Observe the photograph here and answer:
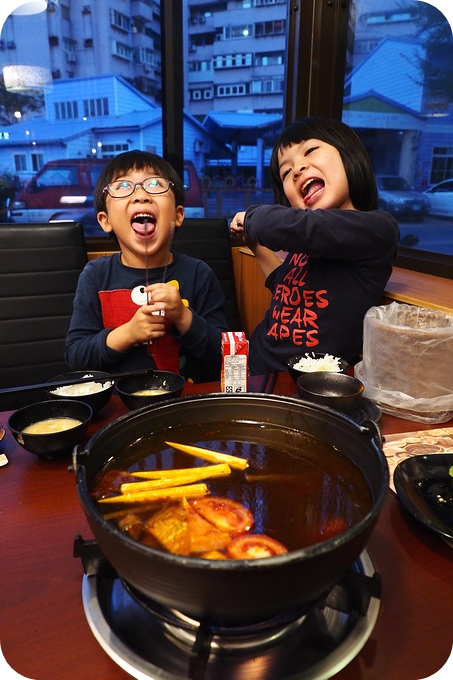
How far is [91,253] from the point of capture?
2.85 meters

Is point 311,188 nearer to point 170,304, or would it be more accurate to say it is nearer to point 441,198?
point 170,304

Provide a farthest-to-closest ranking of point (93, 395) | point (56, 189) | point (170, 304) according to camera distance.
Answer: point (56, 189), point (170, 304), point (93, 395)

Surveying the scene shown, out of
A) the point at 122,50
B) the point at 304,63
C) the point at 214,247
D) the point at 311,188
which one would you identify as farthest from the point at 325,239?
the point at 122,50

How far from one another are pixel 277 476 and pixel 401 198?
2474 mm

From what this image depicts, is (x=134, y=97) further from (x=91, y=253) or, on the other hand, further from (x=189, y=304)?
(x=189, y=304)

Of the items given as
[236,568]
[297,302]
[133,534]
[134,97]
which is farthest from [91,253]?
[236,568]

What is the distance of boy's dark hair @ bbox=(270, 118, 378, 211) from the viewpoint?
1.71 m

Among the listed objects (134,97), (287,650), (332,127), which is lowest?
(287,650)

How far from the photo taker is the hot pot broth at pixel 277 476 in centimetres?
62

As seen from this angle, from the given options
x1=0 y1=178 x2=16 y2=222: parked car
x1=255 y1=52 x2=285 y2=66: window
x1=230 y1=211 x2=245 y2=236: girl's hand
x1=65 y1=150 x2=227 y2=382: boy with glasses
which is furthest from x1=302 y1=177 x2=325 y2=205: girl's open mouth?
x1=0 y1=178 x2=16 y2=222: parked car

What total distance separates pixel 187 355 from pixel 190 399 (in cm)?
107

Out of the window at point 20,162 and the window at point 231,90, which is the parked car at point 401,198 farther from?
Result: the window at point 20,162

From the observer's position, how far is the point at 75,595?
0.62m

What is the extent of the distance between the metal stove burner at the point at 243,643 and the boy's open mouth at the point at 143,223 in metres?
1.26
